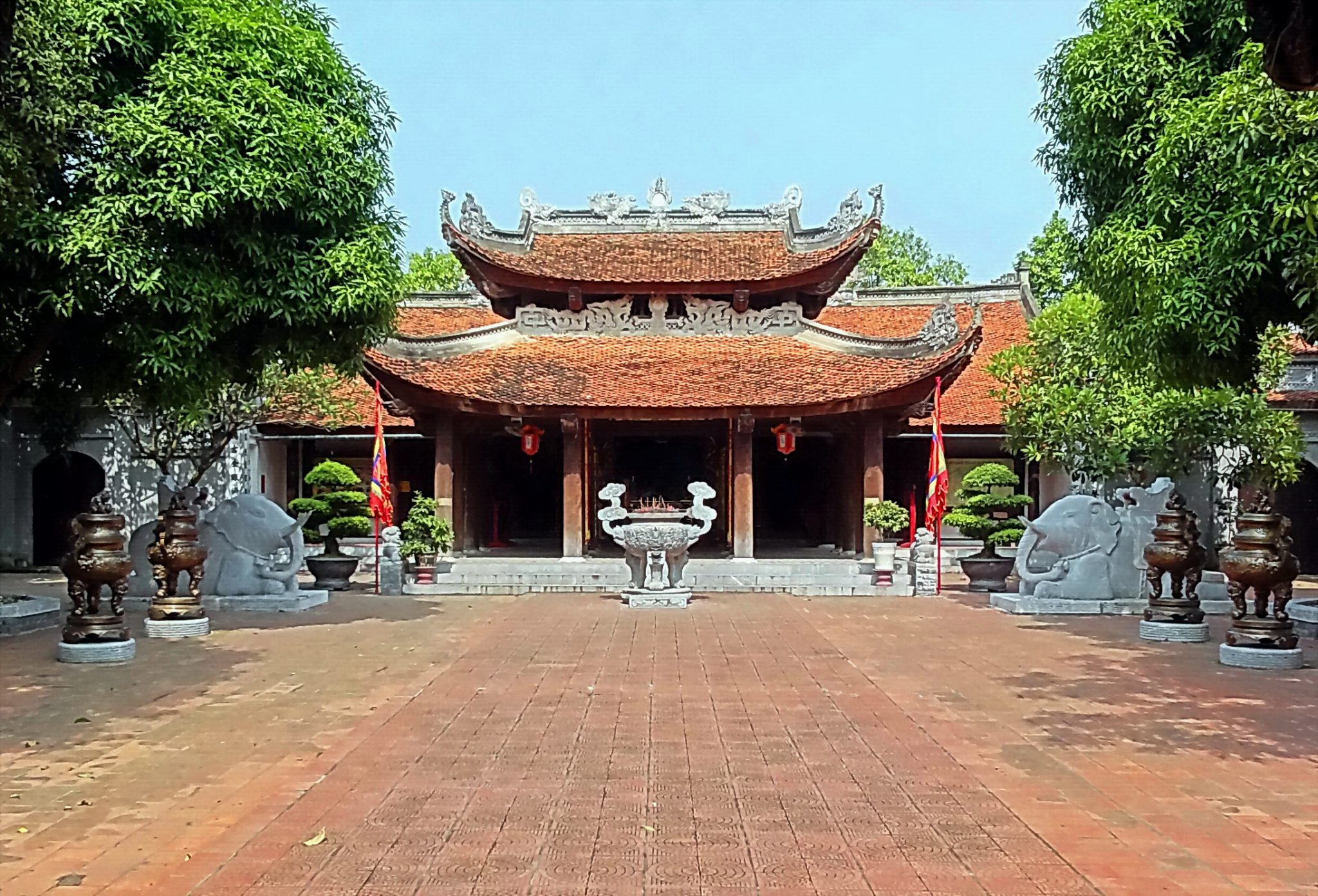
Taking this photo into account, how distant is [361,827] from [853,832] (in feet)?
7.28

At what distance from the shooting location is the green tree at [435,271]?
43562mm

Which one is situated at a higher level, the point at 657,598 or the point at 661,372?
the point at 661,372

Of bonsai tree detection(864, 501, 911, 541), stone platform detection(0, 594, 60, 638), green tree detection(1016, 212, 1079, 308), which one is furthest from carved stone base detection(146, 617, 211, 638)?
green tree detection(1016, 212, 1079, 308)

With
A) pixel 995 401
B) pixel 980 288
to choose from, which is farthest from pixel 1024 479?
pixel 980 288

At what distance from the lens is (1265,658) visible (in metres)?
9.64

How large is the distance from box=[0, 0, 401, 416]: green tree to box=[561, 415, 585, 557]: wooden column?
673 cm

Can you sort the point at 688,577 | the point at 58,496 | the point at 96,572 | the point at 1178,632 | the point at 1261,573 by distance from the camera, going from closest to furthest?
the point at 1261,573
the point at 96,572
the point at 1178,632
the point at 688,577
the point at 58,496

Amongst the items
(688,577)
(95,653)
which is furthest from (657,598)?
(95,653)

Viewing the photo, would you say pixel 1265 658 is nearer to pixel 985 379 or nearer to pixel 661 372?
pixel 661 372

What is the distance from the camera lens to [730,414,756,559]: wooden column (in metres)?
19.3

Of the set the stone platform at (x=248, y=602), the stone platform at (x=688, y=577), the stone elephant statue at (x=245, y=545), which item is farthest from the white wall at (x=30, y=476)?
the stone platform at (x=248, y=602)

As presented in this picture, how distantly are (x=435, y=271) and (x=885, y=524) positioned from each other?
3049 centimetres

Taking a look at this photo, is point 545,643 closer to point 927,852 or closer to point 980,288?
point 927,852

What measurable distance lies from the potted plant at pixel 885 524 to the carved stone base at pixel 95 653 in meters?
11.4
